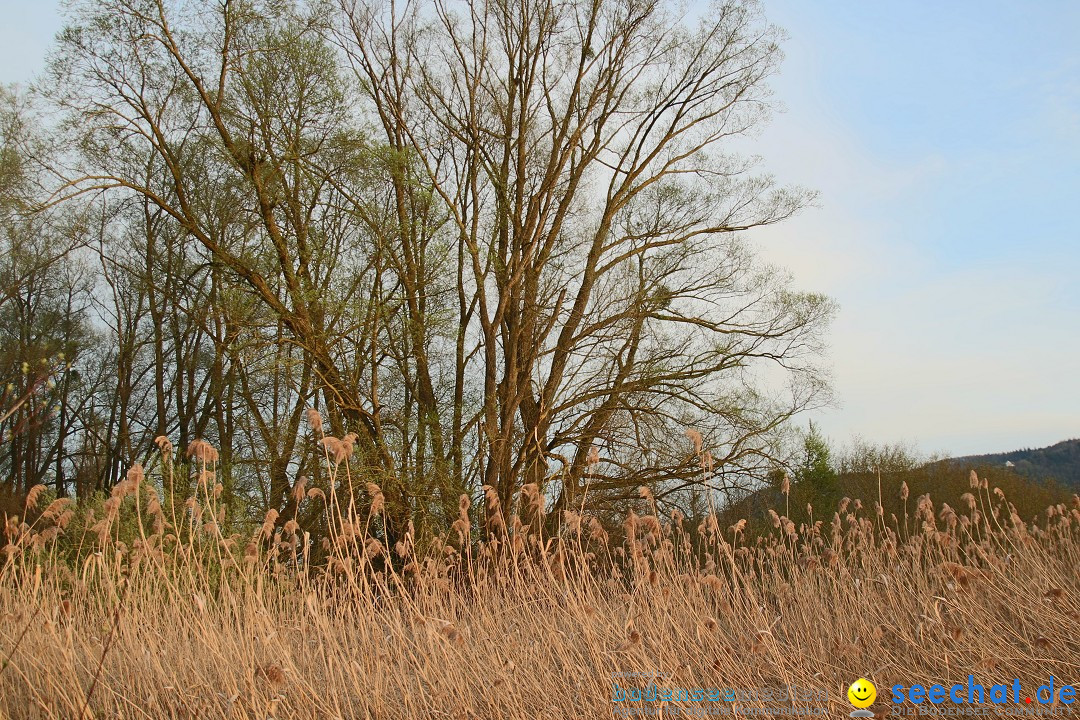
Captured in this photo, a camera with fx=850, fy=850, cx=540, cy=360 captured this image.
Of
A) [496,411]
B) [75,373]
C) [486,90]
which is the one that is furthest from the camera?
[75,373]

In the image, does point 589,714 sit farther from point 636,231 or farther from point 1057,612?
point 636,231

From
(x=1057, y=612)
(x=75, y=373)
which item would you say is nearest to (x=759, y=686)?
(x=1057, y=612)

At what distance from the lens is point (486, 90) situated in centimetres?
1525

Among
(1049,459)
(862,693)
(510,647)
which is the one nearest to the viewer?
(862,693)

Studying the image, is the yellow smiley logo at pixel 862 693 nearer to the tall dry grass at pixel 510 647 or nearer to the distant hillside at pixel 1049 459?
the tall dry grass at pixel 510 647

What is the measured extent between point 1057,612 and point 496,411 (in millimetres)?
9752

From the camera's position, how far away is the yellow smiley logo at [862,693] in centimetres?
383

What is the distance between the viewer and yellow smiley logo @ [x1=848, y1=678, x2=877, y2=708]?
3.83 metres

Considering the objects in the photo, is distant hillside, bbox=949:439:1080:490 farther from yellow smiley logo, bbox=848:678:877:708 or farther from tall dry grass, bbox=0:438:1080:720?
yellow smiley logo, bbox=848:678:877:708

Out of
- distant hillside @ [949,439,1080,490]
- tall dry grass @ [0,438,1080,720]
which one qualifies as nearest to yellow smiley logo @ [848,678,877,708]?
tall dry grass @ [0,438,1080,720]

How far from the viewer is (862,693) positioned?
12.7 feet

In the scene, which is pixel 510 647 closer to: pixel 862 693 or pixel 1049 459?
pixel 862 693

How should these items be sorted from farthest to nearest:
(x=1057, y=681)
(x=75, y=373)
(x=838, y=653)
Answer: (x=75, y=373) < (x=838, y=653) < (x=1057, y=681)

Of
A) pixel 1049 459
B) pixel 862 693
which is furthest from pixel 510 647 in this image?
pixel 1049 459
